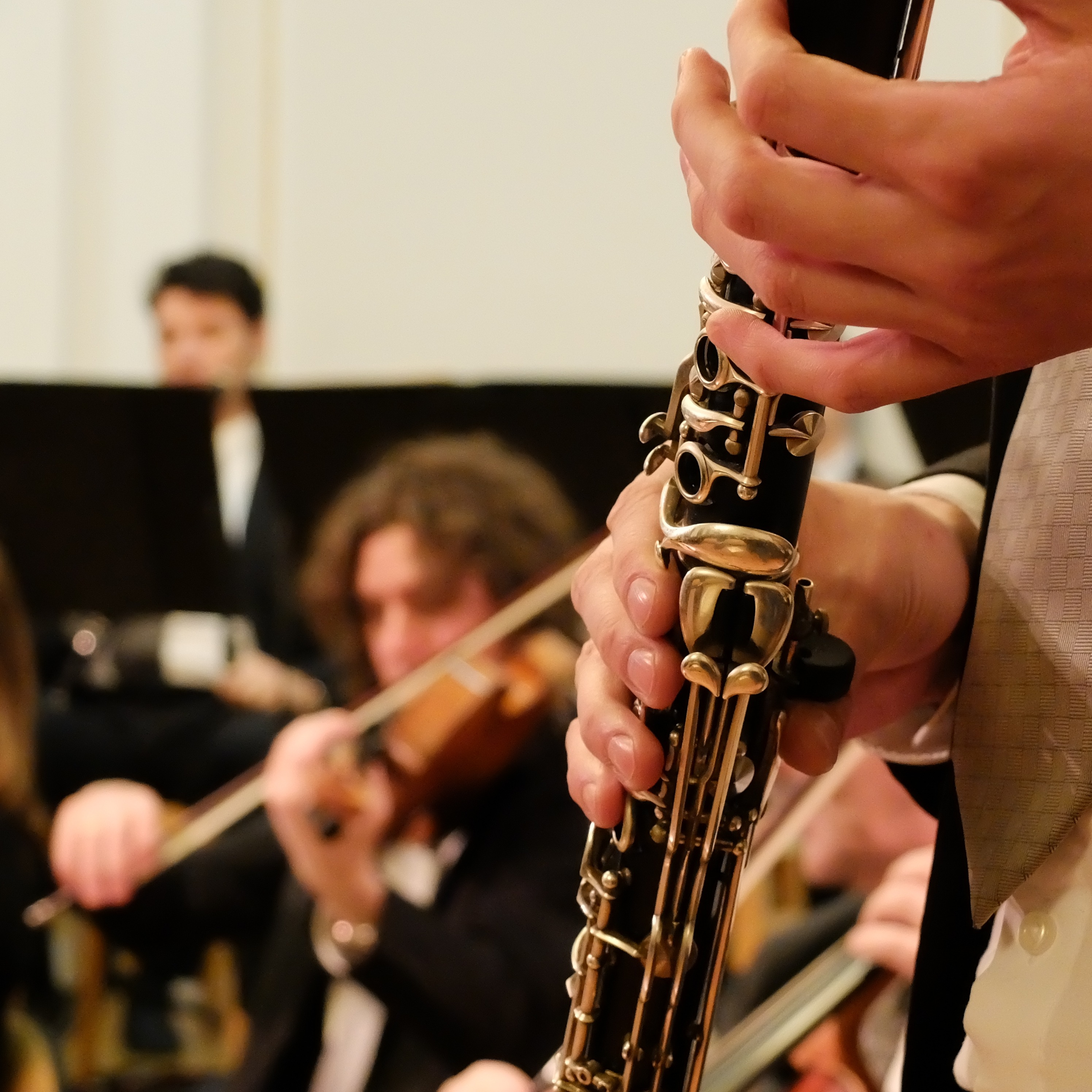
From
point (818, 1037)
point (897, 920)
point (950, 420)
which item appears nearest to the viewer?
point (897, 920)

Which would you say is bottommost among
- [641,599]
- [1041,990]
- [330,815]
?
[330,815]

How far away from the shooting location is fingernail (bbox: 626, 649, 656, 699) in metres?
0.47

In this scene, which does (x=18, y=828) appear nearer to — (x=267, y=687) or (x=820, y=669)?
(x=267, y=687)

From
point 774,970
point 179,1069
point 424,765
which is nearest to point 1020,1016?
point 774,970

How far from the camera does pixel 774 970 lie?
1.57m

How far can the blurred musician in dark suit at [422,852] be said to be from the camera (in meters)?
1.55

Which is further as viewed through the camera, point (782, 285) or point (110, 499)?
point (110, 499)

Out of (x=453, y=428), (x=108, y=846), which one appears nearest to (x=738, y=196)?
(x=453, y=428)

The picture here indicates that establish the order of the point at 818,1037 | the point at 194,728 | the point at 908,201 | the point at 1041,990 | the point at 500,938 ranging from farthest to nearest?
1. the point at 194,728
2. the point at 500,938
3. the point at 818,1037
4. the point at 1041,990
5. the point at 908,201

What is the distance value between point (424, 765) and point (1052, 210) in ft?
4.92

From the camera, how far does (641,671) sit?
48 centimetres

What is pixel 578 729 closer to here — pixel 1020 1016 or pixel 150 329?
pixel 1020 1016

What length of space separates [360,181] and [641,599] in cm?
335

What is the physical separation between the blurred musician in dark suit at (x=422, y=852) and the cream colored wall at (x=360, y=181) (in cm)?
138
